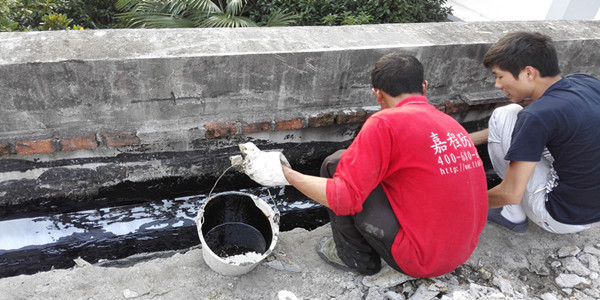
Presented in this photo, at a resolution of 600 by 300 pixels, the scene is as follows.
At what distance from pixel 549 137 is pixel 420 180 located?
85cm

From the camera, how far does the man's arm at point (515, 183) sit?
2236 millimetres

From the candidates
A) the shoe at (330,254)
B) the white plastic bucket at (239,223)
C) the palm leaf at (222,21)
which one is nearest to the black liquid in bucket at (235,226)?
the white plastic bucket at (239,223)

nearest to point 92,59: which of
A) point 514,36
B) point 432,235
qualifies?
point 432,235

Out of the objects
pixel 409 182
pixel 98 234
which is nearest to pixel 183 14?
pixel 98 234

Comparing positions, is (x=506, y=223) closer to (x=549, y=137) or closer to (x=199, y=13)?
(x=549, y=137)

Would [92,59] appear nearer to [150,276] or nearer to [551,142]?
[150,276]

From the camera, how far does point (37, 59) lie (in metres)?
2.25

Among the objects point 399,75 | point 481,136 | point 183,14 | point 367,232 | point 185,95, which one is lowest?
point 367,232

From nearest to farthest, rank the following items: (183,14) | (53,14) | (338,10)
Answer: (53,14)
(183,14)
(338,10)

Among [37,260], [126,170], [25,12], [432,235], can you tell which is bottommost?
[37,260]

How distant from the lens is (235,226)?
2.78 m

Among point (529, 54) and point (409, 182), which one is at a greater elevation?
point (529, 54)

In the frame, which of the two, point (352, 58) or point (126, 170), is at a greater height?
point (352, 58)

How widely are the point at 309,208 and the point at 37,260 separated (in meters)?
1.92
